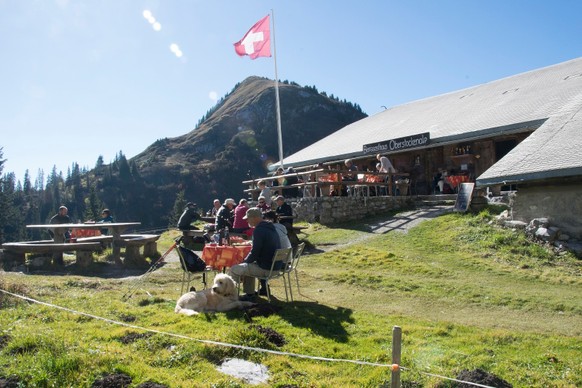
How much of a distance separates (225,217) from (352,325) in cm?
619

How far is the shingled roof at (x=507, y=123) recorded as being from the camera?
Answer: 11367 millimetres

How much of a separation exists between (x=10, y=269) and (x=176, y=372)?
31.6 feet

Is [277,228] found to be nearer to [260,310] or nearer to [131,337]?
[260,310]

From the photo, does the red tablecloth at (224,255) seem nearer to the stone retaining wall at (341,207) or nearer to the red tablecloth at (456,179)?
the stone retaining wall at (341,207)

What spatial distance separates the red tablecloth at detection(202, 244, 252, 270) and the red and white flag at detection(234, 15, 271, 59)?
15942 mm

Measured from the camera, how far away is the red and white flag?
21.6 m

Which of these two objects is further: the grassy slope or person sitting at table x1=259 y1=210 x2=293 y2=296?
person sitting at table x1=259 y1=210 x2=293 y2=296

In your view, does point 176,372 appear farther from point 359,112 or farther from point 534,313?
point 359,112

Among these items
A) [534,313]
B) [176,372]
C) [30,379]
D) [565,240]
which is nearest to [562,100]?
[565,240]

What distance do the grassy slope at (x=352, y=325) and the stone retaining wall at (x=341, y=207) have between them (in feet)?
17.9

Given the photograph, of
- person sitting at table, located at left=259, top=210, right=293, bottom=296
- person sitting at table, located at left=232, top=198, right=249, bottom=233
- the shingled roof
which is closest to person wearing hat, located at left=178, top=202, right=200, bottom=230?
person sitting at table, located at left=232, top=198, right=249, bottom=233

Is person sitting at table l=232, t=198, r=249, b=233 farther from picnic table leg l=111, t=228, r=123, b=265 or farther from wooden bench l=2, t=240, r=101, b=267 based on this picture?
wooden bench l=2, t=240, r=101, b=267

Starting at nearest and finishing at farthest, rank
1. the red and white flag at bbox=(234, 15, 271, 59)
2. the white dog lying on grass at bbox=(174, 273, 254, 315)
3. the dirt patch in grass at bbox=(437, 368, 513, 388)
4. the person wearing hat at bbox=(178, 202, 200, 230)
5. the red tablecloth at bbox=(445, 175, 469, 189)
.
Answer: the dirt patch in grass at bbox=(437, 368, 513, 388) → the white dog lying on grass at bbox=(174, 273, 254, 315) → the person wearing hat at bbox=(178, 202, 200, 230) → the red tablecloth at bbox=(445, 175, 469, 189) → the red and white flag at bbox=(234, 15, 271, 59)

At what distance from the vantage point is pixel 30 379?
3.88m
